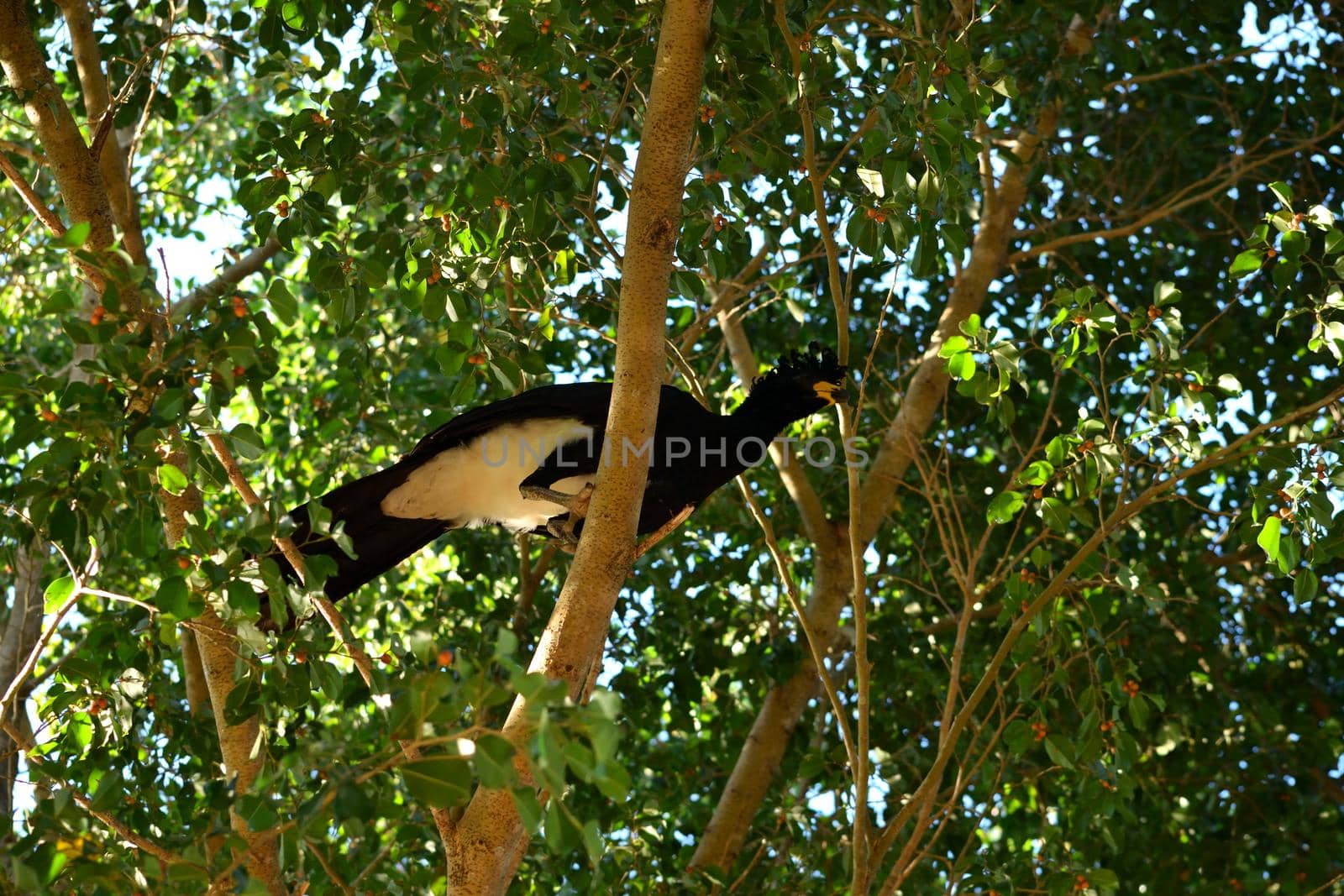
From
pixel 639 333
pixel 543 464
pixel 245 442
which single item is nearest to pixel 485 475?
pixel 543 464

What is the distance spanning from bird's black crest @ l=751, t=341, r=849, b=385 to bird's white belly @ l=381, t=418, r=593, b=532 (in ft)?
2.40

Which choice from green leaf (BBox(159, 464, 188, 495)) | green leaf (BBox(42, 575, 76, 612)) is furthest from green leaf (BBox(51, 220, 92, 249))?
green leaf (BBox(42, 575, 76, 612))

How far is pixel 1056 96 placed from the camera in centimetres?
504

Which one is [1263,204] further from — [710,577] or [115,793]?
[115,793]

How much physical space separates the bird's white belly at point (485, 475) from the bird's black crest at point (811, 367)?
0.73 m

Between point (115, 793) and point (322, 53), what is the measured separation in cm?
254

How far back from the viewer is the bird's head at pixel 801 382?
14.1 ft

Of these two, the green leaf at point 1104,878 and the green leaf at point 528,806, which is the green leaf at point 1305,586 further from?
the green leaf at point 528,806

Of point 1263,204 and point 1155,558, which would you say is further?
point 1263,204

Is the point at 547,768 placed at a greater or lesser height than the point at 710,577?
lesser

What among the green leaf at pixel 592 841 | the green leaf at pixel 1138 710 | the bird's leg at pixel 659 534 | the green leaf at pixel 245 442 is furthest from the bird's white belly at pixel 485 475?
the green leaf at pixel 592 841

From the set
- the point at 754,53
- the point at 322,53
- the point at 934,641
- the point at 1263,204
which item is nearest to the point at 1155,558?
the point at 934,641

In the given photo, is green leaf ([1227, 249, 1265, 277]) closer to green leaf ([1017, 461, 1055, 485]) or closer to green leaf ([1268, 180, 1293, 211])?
green leaf ([1268, 180, 1293, 211])

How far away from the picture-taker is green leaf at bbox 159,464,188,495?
2361mm
